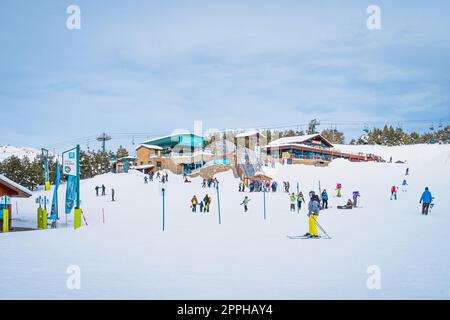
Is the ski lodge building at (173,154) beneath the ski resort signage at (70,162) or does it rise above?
above

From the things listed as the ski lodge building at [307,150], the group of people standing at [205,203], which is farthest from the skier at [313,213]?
the ski lodge building at [307,150]

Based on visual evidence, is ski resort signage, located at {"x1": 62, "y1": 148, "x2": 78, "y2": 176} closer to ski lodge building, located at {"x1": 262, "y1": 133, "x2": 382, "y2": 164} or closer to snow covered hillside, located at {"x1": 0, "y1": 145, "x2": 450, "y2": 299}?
snow covered hillside, located at {"x1": 0, "y1": 145, "x2": 450, "y2": 299}

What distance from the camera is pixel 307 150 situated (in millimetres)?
66875

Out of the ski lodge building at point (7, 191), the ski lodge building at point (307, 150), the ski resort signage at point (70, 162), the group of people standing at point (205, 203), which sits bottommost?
the group of people standing at point (205, 203)

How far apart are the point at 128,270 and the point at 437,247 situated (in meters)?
8.28

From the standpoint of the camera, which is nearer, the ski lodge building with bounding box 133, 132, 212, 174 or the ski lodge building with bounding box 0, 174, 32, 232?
the ski lodge building with bounding box 0, 174, 32, 232

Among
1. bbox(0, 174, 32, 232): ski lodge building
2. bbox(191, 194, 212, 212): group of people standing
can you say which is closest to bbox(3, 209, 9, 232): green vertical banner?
bbox(0, 174, 32, 232): ski lodge building

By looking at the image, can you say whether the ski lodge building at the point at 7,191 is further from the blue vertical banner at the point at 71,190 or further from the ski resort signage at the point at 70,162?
the ski resort signage at the point at 70,162

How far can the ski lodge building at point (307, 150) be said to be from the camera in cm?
6488

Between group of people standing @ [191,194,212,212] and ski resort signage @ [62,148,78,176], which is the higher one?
ski resort signage @ [62,148,78,176]

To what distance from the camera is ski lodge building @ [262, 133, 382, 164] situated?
6488 centimetres

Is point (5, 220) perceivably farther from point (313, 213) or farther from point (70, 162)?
point (313, 213)

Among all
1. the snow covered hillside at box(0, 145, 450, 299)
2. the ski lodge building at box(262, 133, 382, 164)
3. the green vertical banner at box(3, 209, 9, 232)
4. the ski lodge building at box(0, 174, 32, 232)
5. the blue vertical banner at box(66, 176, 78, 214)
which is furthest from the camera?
the ski lodge building at box(262, 133, 382, 164)
